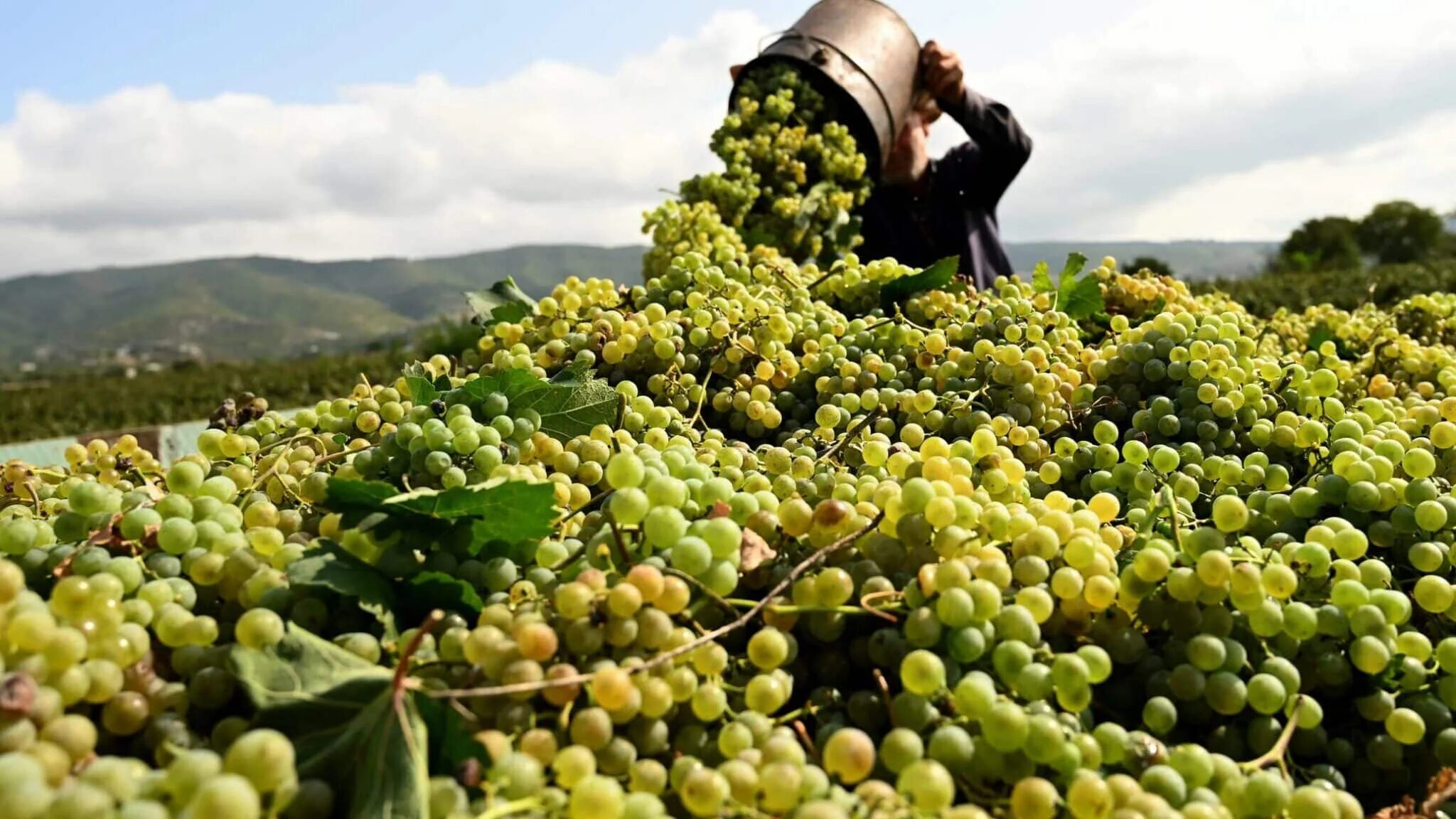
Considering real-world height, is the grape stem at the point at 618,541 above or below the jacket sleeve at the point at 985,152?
below

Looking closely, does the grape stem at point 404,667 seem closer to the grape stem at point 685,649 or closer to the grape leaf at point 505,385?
the grape stem at point 685,649

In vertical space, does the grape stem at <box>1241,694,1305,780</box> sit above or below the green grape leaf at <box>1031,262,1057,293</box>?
below

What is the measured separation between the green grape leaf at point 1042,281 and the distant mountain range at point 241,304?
377ft

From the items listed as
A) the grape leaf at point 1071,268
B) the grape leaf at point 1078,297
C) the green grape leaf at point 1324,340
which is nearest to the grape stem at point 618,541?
the grape leaf at point 1078,297

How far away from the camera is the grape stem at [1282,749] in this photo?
0.79 metres

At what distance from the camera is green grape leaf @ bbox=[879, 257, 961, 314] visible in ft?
5.94

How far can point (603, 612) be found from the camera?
30.1 inches

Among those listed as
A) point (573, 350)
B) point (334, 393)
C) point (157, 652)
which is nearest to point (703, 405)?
point (573, 350)

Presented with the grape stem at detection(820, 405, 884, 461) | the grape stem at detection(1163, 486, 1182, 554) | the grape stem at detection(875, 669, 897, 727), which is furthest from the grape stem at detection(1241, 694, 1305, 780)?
the grape stem at detection(820, 405, 884, 461)

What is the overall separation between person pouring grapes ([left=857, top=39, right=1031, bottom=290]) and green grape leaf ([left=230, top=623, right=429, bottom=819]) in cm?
325

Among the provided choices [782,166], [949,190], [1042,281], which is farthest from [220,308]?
[1042,281]

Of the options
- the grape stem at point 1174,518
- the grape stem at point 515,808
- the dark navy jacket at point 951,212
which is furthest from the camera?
the dark navy jacket at point 951,212

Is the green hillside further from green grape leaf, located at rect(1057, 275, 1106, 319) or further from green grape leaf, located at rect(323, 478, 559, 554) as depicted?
green grape leaf, located at rect(323, 478, 559, 554)

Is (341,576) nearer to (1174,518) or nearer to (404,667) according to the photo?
(404,667)
